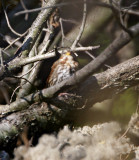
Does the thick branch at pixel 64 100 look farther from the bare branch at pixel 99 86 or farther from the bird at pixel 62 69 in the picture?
the bird at pixel 62 69

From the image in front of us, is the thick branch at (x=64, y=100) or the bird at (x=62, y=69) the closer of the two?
the thick branch at (x=64, y=100)

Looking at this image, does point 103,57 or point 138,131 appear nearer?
point 103,57

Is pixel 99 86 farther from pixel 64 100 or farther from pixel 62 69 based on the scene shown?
pixel 62 69

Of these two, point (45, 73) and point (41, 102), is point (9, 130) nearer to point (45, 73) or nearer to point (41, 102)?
point (41, 102)

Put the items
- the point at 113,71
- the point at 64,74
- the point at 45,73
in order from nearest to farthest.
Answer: the point at 113,71, the point at 64,74, the point at 45,73

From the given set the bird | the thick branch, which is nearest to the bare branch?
the thick branch

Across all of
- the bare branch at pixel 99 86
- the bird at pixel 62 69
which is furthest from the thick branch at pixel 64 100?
the bird at pixel 62 69

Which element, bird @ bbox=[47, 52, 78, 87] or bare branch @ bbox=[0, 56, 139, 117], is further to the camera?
bird @ bbox=[47, 52, 78, 87]

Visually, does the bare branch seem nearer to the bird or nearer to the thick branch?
the thick branch

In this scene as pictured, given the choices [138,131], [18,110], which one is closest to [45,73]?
[18,110]
